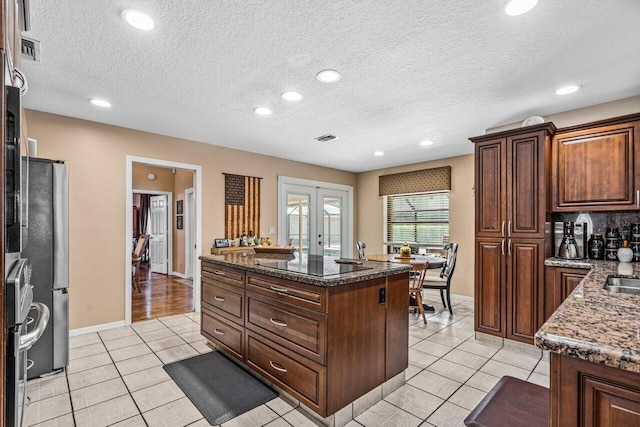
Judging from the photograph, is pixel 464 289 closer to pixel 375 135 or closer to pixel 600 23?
pixel 375 135

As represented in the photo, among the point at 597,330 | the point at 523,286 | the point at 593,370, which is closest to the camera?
the point at 593,370

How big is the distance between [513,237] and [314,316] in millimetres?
2483

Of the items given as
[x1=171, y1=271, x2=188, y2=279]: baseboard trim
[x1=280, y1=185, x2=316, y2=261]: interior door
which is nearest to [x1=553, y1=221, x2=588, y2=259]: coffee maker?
[x1=280, y1=185, x2=316, y2=261]: interior door

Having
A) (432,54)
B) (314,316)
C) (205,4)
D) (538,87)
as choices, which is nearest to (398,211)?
(538,87)

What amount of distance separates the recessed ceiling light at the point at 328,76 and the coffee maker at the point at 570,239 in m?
2.80

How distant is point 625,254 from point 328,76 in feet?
10.4

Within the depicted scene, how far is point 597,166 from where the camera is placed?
3033 mm

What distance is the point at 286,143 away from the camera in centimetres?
480

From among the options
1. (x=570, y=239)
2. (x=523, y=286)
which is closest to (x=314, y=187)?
(x=523, y=286)

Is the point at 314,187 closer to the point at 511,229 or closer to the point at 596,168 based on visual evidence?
the point at 511,229

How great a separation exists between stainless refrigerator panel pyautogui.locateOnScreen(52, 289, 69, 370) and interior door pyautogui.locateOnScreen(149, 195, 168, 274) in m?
5.16

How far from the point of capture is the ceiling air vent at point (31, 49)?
6.88 feet

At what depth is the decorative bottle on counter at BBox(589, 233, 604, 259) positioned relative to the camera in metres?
3.13

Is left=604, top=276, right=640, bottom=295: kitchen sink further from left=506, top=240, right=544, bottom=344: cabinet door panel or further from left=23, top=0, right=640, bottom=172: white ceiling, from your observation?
left=23, top=0, right=640, bottom=172: white ceiling
